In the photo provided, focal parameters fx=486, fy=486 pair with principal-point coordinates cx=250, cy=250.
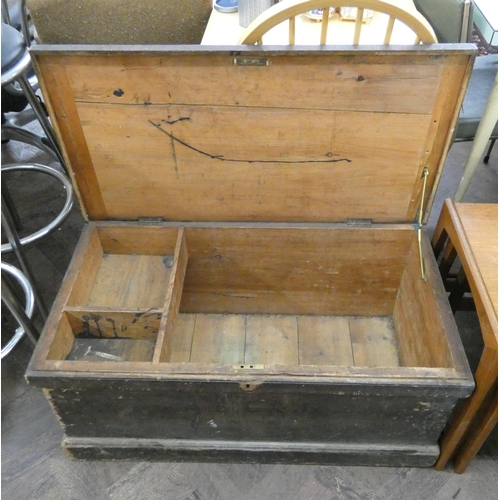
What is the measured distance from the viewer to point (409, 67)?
1038 mm

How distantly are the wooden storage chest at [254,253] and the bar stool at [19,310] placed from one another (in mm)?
160

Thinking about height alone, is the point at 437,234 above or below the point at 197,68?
below

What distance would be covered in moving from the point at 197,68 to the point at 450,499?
1226 millimetres

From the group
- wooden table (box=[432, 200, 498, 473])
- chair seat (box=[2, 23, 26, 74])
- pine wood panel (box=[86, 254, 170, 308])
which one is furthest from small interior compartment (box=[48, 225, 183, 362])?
wooden table (box=[432, 200, 498, 473])

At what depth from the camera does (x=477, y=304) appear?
1.07 m

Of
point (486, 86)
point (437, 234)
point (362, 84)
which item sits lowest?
point (437, 234)

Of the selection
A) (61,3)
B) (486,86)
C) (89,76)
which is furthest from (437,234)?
(61,3)

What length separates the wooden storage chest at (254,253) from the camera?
41.1 inches

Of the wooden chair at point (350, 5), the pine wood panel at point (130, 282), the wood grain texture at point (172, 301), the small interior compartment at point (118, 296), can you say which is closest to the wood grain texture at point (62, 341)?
the small interior compartment at point (118, 296)

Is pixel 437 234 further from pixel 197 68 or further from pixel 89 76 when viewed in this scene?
pixel 89 76

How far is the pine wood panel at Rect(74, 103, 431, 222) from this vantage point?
1.14 metres

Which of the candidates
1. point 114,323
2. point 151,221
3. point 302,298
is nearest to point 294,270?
point 302,298

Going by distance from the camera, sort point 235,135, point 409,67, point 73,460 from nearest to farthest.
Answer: point 409,67 → point 235,135 → point 73,460

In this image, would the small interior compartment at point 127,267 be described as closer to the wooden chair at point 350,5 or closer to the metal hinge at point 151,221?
the metal hinge at point 151,221
